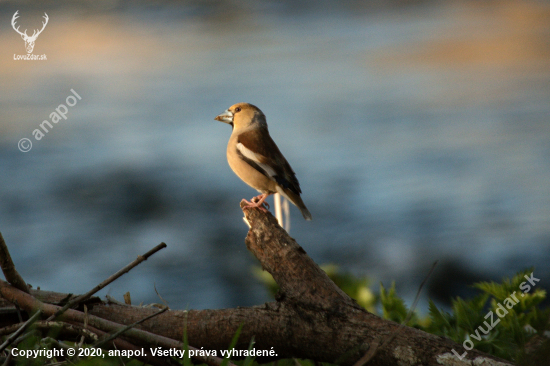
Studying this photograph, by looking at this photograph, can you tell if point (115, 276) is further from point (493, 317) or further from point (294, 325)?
point (493, 317)

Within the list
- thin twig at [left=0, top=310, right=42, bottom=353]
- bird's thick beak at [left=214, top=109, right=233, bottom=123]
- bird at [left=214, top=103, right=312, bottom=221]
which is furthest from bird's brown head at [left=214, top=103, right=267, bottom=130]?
thin twig at [left=0, top=310, right=42, bottom=353]

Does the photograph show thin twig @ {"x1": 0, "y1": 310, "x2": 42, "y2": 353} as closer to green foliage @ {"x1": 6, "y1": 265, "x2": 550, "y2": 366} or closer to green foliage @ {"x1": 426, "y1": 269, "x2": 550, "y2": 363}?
green foliage @ {"x1": 6, "y1": 265, "x2": 550, "y2": 366}

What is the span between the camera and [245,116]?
435cm

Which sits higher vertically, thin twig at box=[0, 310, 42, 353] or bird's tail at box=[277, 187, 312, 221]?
bird's tail at box=[277, 187, 312, 221]

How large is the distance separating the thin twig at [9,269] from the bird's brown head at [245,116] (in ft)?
7.44

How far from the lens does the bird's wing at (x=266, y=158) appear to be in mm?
3693

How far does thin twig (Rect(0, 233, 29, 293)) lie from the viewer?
91.5 inches

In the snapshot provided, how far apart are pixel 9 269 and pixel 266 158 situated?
1.88m

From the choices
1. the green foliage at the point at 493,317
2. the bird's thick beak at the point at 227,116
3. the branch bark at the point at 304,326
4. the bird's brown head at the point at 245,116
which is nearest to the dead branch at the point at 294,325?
the branch bark at the point at 304,326

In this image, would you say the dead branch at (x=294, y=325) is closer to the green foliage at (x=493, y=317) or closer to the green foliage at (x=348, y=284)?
the green foliage at (x=493, y=317)

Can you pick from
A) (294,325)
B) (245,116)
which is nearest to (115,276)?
(294,325)

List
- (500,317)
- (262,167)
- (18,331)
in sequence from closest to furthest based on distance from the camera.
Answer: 1. (18,331)
2. (500,317)
3. (262,167)

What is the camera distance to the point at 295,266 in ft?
8.46

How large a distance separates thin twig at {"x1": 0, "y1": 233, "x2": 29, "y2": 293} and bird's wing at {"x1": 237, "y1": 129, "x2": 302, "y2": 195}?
174cm
